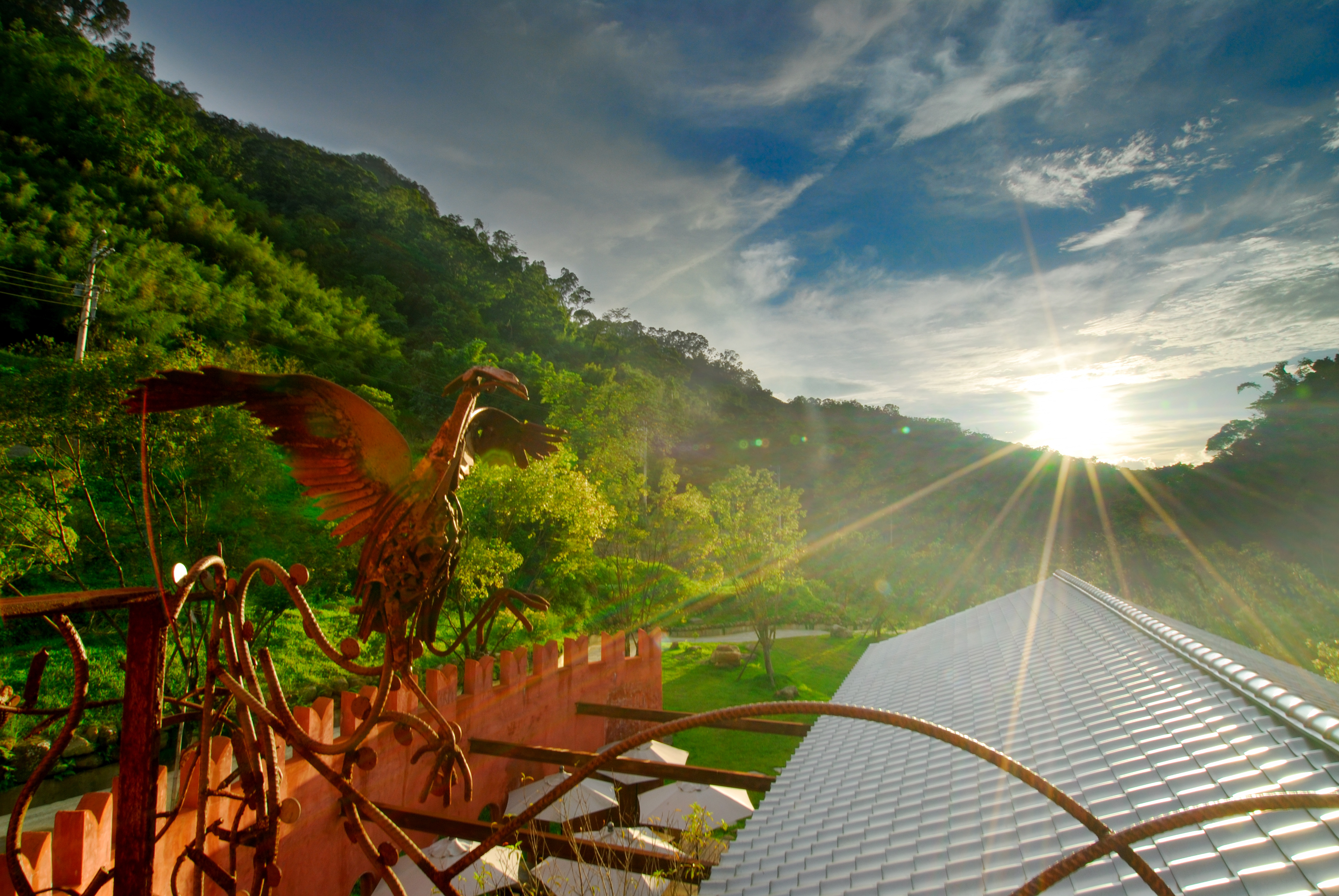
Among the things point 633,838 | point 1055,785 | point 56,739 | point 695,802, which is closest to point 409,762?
point 633,838

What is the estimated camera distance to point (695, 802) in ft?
25.2

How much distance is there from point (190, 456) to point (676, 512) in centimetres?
1305

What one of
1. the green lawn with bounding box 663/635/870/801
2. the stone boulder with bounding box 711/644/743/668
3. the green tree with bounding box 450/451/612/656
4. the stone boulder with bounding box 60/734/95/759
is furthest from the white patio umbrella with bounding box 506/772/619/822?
the stone boulder with bounding box 711/644/743/668

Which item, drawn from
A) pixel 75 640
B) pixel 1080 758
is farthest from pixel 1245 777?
pixel 75 640

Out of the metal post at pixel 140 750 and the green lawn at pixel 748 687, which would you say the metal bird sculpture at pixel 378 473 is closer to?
the metal post at pixel 140 750

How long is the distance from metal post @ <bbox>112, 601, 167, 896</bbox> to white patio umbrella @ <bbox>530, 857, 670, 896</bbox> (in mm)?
2036

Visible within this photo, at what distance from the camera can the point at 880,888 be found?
3.76m

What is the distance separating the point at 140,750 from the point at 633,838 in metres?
5.13

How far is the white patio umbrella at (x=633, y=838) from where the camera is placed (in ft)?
17.3

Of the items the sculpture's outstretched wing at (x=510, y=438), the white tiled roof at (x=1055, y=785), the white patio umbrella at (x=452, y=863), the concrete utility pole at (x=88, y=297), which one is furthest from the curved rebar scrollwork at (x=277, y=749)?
the concrete utility pole at (x=88, y=297)

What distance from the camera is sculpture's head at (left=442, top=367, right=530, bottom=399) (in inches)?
76.1

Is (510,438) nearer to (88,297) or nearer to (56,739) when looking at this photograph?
(56,739)

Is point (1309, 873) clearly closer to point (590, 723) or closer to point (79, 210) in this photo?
point (590, 723)

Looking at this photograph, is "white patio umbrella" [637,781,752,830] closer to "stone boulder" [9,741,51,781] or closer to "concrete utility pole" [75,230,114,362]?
"stone boulder" [9,741,51,781]
